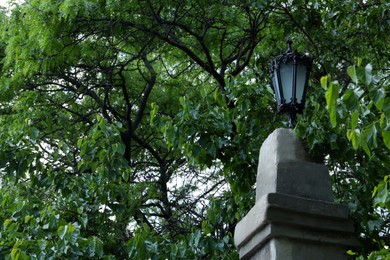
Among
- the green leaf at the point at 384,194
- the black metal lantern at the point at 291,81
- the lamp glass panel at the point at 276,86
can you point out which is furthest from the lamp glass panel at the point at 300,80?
the green leaf at the point at 384,194

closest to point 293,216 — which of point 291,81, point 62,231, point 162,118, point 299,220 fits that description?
point 299,220

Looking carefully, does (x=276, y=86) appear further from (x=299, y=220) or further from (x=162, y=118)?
(x=162, y=118)

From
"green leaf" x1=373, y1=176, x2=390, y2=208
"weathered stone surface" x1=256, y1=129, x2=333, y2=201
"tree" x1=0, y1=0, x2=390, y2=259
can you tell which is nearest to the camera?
"green leaf" x1=373, y1=176, x2=390, y2=208

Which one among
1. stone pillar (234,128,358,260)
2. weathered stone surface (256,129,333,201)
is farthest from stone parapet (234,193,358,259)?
weathered stone surface (256,129,333,201)

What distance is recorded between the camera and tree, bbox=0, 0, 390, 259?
20.6ft

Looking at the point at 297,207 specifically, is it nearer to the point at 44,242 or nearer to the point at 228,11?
the point at 44,242

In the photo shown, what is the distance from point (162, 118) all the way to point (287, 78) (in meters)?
2.14

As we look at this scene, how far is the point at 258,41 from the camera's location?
33.9ft

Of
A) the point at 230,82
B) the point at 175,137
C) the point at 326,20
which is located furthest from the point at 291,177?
the point at 326,20

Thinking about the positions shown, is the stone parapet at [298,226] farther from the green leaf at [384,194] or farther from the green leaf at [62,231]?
the green leaf at [62,231]

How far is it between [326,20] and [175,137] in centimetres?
261

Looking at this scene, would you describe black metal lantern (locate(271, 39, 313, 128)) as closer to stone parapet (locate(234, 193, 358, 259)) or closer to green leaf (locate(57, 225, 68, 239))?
stone parapet (locate(234, 193, 358, 259))

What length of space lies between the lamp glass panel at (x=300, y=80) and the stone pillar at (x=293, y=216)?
1.67ft

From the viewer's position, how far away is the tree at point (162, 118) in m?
6.29
